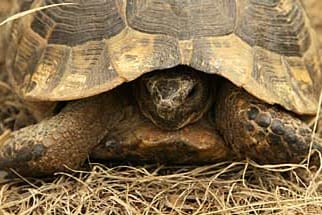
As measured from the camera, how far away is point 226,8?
10.1 ft

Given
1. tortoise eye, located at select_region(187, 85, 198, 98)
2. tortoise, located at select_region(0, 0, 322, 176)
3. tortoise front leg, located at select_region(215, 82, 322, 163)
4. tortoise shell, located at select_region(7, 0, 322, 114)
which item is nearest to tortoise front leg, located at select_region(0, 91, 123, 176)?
tortoise, located at select_region(0, 0, 322, 176)

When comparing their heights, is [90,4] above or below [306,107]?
above

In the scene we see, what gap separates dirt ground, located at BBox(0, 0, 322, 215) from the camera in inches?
115

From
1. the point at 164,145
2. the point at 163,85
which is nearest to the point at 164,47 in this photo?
the point at 163,85

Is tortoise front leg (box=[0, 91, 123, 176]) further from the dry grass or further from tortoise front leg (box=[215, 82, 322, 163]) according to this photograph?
tortoise front leg (box=[215, 82, 322, 163])

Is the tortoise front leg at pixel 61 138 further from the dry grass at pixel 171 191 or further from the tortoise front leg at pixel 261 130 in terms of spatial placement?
the tortoise front leg at pixel 261 130

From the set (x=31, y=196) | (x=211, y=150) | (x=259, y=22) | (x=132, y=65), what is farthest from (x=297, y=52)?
(x=31, y=196)

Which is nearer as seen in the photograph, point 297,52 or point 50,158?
point 50,158

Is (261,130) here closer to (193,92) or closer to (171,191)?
(193,92)

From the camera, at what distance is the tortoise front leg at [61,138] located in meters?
3.01

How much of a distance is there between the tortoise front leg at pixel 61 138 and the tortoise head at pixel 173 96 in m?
0.16

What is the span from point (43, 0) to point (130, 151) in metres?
0.72

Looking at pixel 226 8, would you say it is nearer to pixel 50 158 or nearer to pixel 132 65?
pixel 132 65

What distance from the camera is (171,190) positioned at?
3.03 m
